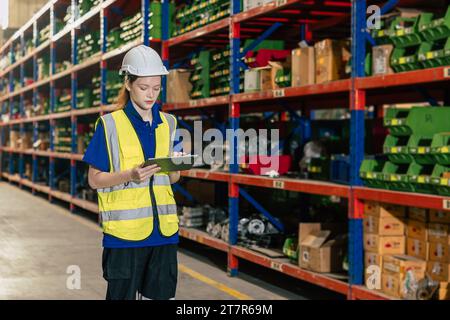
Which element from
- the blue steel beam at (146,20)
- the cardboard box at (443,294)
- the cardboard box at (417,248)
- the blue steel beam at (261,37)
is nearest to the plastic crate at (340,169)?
the cardboard box at (417,248)

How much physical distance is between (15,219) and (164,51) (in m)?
5.10

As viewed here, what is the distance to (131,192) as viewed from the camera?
300 cm

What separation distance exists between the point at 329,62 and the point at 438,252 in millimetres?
1985

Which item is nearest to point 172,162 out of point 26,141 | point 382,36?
point 382,36

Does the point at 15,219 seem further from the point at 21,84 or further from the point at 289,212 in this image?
the point at 21,84

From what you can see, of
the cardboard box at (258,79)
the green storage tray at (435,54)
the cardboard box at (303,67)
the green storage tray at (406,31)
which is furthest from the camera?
the cardboard box at (258,79)

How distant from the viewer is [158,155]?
3023 millimetres

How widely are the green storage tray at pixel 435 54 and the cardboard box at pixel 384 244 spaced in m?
1.42

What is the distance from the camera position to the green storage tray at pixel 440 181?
466 centimetres

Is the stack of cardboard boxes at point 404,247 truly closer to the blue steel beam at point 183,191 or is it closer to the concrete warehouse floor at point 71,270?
the concrete warehouse floor at point 71,270

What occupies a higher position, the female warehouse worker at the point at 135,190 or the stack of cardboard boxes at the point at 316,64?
the stack of cardboard boxes at the point at 316,64

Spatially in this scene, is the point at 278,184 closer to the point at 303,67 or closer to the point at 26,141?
the point at 303,67
